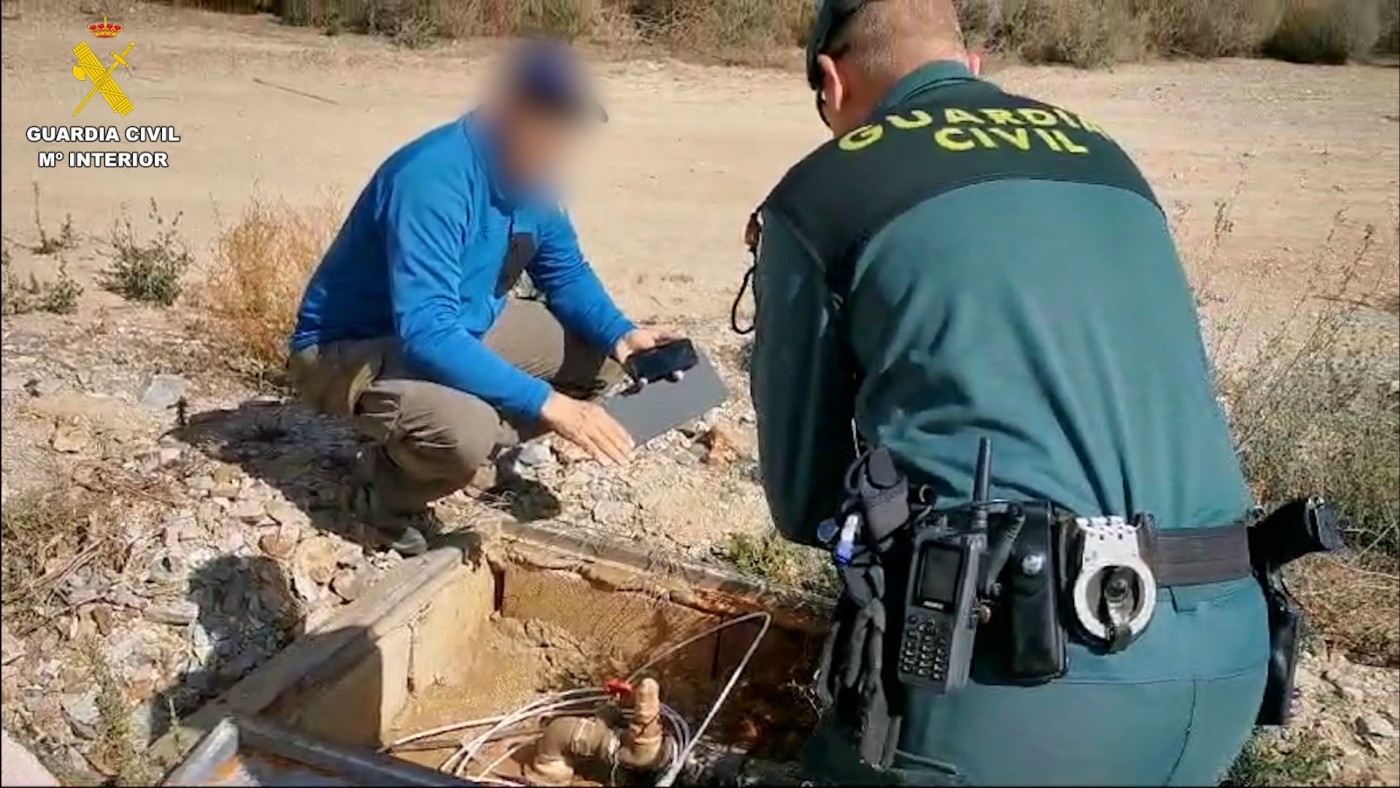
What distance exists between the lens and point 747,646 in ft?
12.3

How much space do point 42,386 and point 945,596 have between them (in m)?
3.31

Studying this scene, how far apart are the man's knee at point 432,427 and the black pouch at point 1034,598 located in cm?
192

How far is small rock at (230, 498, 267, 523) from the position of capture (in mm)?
4008

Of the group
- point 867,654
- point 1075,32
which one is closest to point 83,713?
point 867,654

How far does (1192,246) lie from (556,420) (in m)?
5.10

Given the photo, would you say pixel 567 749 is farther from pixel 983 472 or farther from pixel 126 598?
pixel 983 472

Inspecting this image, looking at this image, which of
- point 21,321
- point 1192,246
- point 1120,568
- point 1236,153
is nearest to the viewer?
point 1120,568

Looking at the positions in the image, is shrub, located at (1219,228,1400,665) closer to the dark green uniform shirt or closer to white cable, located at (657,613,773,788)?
white cable, located at (657,613,773,788)

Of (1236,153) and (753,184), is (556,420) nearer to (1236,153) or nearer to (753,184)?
(753,184)

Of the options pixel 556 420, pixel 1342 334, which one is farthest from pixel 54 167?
pixel 1342 334

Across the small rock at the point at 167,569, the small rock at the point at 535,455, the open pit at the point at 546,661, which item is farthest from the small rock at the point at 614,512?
the small rock at the point at 167,569

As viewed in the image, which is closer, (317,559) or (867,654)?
(867,654)

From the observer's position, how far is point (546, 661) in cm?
385

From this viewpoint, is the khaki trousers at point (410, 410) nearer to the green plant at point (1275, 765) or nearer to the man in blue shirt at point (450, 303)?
the man in blue shirt at point (450, 303)
